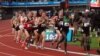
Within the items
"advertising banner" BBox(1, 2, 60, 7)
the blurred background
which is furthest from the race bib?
"advertising banner" BBox(1, 2, 60, 7)

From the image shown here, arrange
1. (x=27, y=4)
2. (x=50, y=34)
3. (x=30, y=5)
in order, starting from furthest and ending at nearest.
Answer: (x=27, y=4) < (x=30, y=5) < (x=50, y=34)

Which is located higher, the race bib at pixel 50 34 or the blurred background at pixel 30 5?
the race bib at pixel 50 34

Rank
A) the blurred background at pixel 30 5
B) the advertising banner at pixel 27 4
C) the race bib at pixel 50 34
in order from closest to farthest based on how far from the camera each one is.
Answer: the race bib at pixel 50 34 → the blurred background at pixel 30 5 → the advertising banner at pixel 27 4

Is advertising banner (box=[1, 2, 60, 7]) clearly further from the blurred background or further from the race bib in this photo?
the race bib

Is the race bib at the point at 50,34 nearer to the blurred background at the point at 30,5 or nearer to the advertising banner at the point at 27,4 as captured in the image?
the blurred background at the point at 30,5

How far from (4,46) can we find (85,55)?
6.83 m

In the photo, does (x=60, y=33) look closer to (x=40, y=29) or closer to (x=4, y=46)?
(x=40, y=29)

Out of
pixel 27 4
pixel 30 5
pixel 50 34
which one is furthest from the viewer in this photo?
pixel 27 4

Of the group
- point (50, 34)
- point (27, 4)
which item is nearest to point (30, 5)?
point (27, 4)

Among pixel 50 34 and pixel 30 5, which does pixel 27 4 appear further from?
pixel 50 34

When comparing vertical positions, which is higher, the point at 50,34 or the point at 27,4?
the point at 50,34

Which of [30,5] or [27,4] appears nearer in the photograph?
[30,5]

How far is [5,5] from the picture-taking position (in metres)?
59.2

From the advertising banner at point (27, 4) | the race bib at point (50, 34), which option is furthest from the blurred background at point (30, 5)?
the race bib at point (50, 34)
